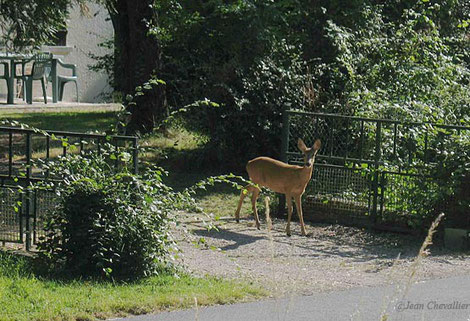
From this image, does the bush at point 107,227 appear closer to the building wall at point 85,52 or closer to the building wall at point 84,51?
the building wall at point 84,51

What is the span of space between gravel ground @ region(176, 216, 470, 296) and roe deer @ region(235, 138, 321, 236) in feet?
1.49

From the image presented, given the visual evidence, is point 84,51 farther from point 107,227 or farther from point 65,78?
point 107,227

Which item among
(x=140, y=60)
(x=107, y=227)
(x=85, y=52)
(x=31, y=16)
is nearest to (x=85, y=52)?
(x=85, y=52)

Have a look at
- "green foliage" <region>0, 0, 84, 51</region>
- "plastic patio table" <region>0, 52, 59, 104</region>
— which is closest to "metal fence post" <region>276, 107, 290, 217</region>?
"green foliage" <region>0, 0, 84, 51</region>

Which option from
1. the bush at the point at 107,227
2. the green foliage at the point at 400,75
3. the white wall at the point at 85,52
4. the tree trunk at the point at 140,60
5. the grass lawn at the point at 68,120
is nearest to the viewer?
the bush at the point at 107,227

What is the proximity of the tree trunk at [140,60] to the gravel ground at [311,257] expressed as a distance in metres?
6.29

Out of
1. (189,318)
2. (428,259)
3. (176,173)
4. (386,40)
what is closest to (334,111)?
(386,40)

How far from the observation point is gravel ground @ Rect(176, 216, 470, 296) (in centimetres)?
871

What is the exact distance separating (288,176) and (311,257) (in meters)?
1.78

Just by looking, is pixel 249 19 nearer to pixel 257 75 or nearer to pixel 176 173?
pixel 257 75

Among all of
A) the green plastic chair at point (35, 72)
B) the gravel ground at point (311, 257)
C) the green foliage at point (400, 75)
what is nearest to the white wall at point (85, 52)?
the green plastic chair at point (35, 72)

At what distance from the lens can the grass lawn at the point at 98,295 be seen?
6.89 m

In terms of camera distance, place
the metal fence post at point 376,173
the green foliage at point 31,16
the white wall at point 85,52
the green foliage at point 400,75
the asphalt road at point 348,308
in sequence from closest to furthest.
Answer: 1. the asphalt road at point 348,308
2. the metal fence post at point 376,173
3. the green foliage at point 400,75
4. the green foliage at point 31,16
5. the white wall at point 85,52

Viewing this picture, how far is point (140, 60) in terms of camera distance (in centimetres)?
1812
